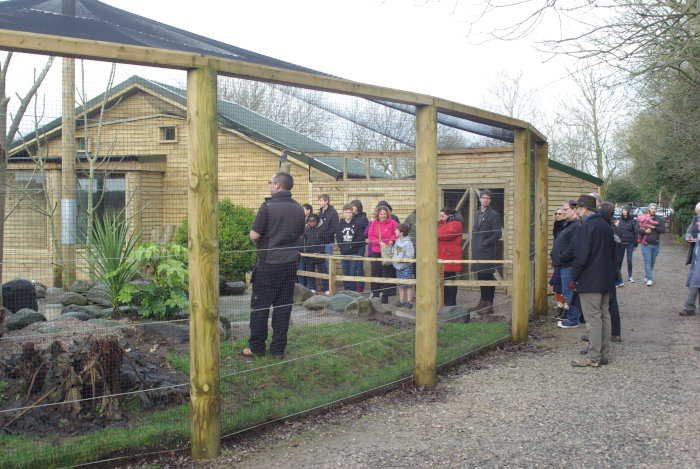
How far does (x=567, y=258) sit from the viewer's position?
28.0 feet

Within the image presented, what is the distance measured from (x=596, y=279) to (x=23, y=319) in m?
6.10

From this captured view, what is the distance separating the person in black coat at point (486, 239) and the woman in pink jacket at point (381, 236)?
4.34 ft

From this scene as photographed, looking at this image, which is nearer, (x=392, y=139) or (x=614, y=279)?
(x=392, y=139)

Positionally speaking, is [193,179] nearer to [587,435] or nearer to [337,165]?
[337,165]

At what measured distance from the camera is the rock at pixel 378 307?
23.7ft

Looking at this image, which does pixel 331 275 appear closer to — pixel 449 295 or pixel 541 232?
pixel 449 295

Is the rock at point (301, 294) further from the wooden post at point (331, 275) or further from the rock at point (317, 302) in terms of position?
the wooden post at point (331, 275)

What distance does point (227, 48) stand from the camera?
545 centimetres

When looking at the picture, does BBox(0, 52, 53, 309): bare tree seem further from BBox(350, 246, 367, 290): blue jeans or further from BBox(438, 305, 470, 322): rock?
BBox(438, 305, 470, 322): rock

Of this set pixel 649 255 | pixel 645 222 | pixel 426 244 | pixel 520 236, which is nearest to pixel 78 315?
pixel 426 244

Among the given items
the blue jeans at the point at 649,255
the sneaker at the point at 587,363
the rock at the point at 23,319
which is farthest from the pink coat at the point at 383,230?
the blue jeans at the point at 649,255

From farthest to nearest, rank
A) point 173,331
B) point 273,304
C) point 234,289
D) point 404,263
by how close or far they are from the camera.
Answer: point 404,263 < point 234,289 < point 173,331 < point 273,304

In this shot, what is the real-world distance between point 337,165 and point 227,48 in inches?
69.6

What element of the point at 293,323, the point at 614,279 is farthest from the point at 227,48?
the point at 614,279
